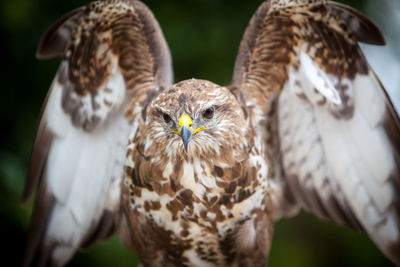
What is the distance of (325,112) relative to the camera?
2.47m

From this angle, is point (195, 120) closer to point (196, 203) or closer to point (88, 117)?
point (196, 203)

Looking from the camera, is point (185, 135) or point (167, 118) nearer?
point (185, 135)

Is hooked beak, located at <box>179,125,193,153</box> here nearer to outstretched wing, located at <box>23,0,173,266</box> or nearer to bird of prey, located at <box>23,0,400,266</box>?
bird of prey, located at <box>23,0,400,266</box>

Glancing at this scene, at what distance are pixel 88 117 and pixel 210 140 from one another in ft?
3.07

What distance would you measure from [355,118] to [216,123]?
0.96 metres

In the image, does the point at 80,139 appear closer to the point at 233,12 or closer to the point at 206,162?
the point at 206,162

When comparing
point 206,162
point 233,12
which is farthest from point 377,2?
point 206,162

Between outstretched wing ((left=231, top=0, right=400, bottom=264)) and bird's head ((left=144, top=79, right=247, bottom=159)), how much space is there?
0.37 metres

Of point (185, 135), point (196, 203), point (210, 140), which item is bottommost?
point (196, 203)

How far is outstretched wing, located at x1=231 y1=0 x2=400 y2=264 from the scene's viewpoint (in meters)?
2.20

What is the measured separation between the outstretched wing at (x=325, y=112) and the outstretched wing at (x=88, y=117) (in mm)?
529

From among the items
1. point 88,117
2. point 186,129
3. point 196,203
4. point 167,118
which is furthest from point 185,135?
point 88,117

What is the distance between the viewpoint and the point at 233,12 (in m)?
3.36

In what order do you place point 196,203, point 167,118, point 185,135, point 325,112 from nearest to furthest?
point 185,135 < point 167,118 < point 196,203 < point 325,112
